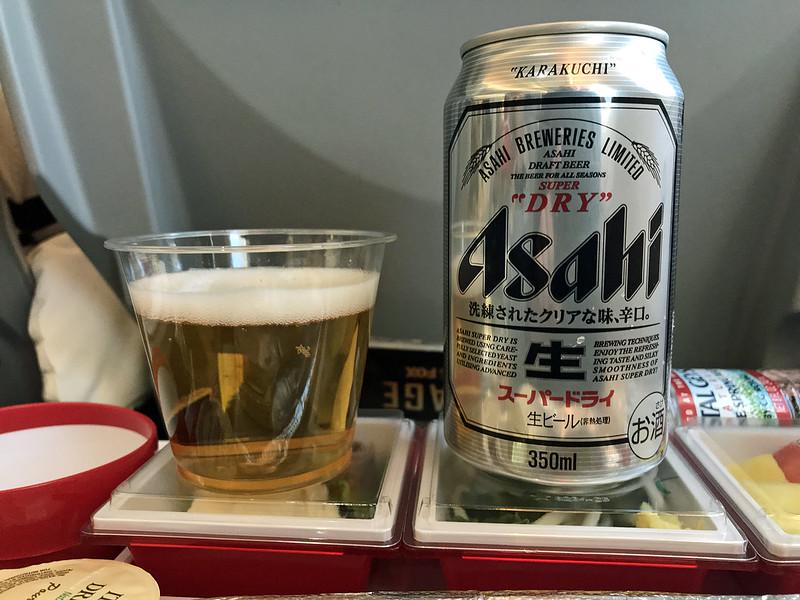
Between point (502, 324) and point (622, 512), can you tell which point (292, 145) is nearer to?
point (502, 324)

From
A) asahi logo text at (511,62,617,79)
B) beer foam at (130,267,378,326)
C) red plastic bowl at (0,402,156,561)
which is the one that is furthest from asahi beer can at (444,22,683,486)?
red plastic bowl at (0,402,156,561)

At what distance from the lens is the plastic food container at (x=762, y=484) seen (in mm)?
437

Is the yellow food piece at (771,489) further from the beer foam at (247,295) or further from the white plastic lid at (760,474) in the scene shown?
the beer foam at (247,295)

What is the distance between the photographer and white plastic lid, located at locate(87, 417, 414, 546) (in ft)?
1.51

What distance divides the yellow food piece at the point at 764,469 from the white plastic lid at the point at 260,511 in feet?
0.97

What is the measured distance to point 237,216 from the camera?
0.74 meters

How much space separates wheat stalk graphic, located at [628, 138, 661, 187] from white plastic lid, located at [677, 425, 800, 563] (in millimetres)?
253

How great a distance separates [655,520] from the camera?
466mm

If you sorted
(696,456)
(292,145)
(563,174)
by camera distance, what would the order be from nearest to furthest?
(563,174) < (696,456) < (292,145)

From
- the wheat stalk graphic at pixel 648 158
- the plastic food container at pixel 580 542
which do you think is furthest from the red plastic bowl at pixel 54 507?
the wheat stalk graphic at pixel 648 158

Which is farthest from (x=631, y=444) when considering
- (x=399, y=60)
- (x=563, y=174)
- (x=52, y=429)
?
(x=52, y=429)

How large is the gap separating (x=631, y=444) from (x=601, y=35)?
0.98 ft

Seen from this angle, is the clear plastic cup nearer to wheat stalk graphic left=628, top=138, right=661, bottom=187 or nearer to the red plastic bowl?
the red plastic bowl

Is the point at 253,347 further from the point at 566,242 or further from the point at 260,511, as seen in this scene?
the point at 566,242
